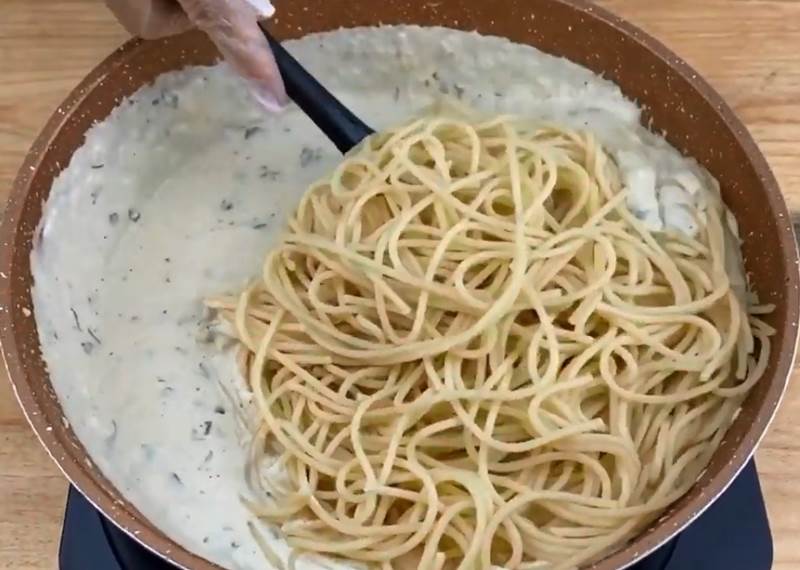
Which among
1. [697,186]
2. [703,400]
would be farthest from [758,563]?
[697,186]

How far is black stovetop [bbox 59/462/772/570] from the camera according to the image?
0.77 metres

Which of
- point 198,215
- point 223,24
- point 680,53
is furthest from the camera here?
point 680,53

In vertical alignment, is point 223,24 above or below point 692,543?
above

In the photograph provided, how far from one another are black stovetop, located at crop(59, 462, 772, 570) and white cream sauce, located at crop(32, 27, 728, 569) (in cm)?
6

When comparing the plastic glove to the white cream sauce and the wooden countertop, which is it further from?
the wooden countertop

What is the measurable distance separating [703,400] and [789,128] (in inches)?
12.2

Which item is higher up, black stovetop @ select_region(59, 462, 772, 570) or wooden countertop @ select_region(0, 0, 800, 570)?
wooden countertop @ select_region(0, 0, 800, 570)

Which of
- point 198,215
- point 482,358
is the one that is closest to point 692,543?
point 482,358

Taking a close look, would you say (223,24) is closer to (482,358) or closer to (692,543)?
(482,358)

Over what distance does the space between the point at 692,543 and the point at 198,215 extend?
441 millimetres

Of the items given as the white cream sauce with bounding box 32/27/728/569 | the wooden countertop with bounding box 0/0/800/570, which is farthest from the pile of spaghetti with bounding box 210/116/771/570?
the wooden countertop with bounding box 0/0/800/570

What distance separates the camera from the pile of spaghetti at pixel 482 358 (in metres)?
0.74

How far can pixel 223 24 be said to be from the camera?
0.75 m

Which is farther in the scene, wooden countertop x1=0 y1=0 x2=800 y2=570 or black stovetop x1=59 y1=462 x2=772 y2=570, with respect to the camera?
wooden countertop x1=0 y1=0 x2=800 y2=570
